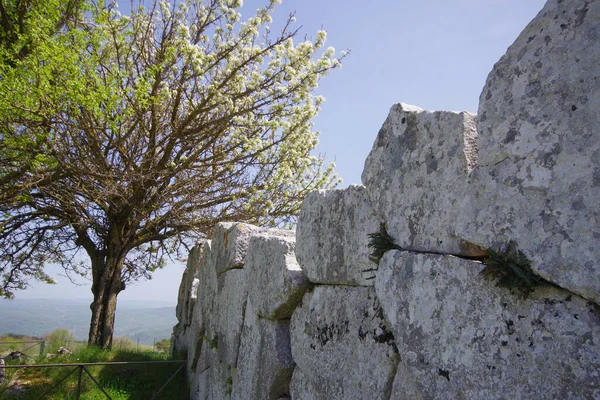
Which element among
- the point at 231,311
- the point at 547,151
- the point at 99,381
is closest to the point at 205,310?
the point at 231,311

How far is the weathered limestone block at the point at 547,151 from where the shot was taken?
1.38 metres

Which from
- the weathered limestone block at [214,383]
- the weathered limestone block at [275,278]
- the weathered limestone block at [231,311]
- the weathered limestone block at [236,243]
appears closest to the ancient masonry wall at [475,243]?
the weathered limestone block at [275,278]

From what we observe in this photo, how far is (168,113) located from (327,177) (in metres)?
3.80

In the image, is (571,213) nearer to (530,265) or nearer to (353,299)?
(530,265)

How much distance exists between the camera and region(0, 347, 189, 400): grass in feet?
20.1

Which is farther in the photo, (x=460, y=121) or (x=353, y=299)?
(x=353, y=299)

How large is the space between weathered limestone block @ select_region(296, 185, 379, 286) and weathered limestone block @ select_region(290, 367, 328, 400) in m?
0.58

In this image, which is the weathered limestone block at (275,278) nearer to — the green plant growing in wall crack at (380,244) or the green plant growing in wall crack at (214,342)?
the green plant growing in wall crack at (380,244)

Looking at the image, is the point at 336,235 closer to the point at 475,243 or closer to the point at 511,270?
the point at 475,243

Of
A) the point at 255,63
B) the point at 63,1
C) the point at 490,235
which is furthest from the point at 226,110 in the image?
the point at 490,235

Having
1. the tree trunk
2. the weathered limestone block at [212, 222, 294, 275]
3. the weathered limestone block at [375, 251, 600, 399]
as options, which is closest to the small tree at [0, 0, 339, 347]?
the tree trunk

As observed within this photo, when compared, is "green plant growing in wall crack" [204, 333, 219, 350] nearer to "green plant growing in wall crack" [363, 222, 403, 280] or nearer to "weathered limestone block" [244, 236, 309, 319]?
"weathered limestone block" [244, 236, 309, 319]

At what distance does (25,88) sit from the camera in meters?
5.66

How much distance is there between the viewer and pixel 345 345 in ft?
7.92
